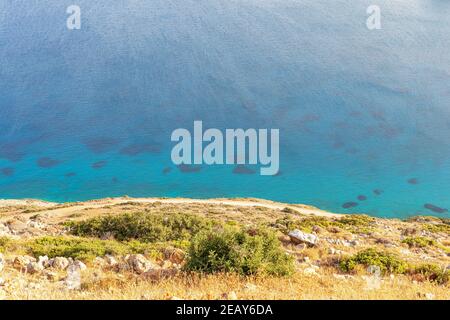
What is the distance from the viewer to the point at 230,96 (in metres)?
82.9

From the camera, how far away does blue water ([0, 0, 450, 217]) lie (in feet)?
188

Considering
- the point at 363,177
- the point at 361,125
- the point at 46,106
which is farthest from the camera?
the point at 46,106

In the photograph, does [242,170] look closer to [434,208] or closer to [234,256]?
[434,208]

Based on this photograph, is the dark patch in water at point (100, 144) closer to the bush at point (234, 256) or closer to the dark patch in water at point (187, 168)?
the dark patch in water at point (187, 168)

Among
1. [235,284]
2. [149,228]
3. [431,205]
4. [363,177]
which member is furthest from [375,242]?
[363,177]

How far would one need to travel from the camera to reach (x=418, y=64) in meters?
85.4

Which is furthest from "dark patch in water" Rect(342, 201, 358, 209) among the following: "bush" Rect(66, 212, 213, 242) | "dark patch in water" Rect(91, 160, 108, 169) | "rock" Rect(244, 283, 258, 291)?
"rock" Rect(244, 283, 258, 291)

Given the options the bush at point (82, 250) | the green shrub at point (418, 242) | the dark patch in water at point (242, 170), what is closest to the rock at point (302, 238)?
the green shrub at point (418, 242)

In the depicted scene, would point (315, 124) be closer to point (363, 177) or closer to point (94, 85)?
point (363, 177)

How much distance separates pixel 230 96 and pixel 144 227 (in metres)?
67.4

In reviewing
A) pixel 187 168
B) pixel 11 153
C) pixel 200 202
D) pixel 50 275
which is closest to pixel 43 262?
pixel 50 275

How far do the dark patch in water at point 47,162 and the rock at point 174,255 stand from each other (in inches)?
2206

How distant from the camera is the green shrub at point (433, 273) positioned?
32.1 feet

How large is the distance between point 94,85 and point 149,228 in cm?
7850
